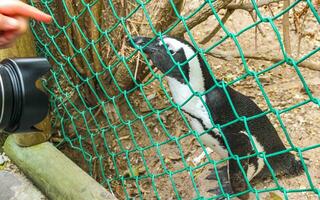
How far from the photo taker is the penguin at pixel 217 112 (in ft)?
4.61

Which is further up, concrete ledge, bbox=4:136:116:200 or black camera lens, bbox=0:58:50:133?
black camera lens, bbox=0:58:50:133

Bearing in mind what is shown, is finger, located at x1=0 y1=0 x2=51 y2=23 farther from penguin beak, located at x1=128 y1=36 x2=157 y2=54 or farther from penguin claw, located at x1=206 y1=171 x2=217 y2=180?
penguin claw, located at x1=206 y1=171 x2=217 y2=180

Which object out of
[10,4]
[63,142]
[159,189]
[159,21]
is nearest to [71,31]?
[159,21]

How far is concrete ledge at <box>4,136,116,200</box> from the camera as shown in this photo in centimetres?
134

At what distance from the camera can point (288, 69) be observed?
2326mm

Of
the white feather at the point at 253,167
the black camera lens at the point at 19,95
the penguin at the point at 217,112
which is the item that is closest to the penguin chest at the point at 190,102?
the penguin at the point at 217,112

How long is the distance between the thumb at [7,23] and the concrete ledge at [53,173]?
→ 0.72m

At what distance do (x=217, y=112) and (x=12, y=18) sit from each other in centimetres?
93

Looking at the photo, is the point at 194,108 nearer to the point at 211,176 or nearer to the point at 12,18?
the point at 211,176

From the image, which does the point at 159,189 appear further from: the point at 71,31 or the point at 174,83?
the point at 71,31

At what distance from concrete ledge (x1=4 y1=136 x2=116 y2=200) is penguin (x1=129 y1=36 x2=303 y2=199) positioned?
1.19 feet

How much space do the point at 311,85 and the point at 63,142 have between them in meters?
1.09

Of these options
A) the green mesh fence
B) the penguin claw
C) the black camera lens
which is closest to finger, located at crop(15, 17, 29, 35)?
the black camera lens

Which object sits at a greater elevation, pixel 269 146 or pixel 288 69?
pixel 288 69
